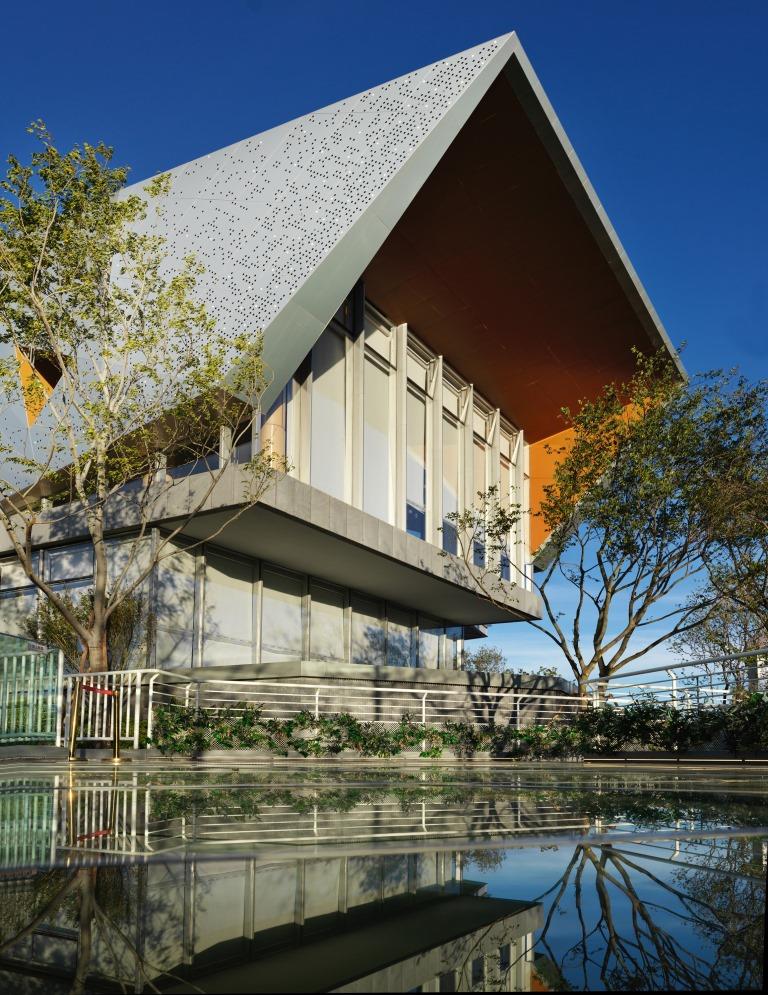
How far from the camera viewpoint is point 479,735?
728 inches

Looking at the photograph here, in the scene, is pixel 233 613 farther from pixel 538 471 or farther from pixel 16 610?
pixel 538 471

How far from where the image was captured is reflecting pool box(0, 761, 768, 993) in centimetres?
143

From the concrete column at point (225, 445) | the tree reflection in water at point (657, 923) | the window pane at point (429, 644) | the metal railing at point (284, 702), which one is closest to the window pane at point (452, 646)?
the window pane at point (429, 644)

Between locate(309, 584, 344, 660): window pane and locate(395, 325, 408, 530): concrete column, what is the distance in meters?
2.81

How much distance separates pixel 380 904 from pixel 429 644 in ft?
96.4

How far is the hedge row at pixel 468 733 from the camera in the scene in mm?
15016

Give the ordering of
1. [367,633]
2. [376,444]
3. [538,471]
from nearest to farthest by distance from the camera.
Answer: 1. [376,444]
2. [367,633]
3. [538,471]

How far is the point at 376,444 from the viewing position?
2595 cm

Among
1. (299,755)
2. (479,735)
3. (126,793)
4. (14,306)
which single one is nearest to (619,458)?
(479,735)

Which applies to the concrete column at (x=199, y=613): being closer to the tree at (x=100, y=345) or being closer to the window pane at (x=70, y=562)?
the window pane at (x=70, y=562)

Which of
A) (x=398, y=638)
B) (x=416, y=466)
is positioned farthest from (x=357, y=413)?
(x=398, y=638)

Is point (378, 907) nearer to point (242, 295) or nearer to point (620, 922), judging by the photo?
point (620, 922)

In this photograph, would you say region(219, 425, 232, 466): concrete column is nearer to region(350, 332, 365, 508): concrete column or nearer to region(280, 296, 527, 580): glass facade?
region(280, 296, 527, 580): glass facade

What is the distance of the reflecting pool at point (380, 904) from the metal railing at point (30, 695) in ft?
31.4
